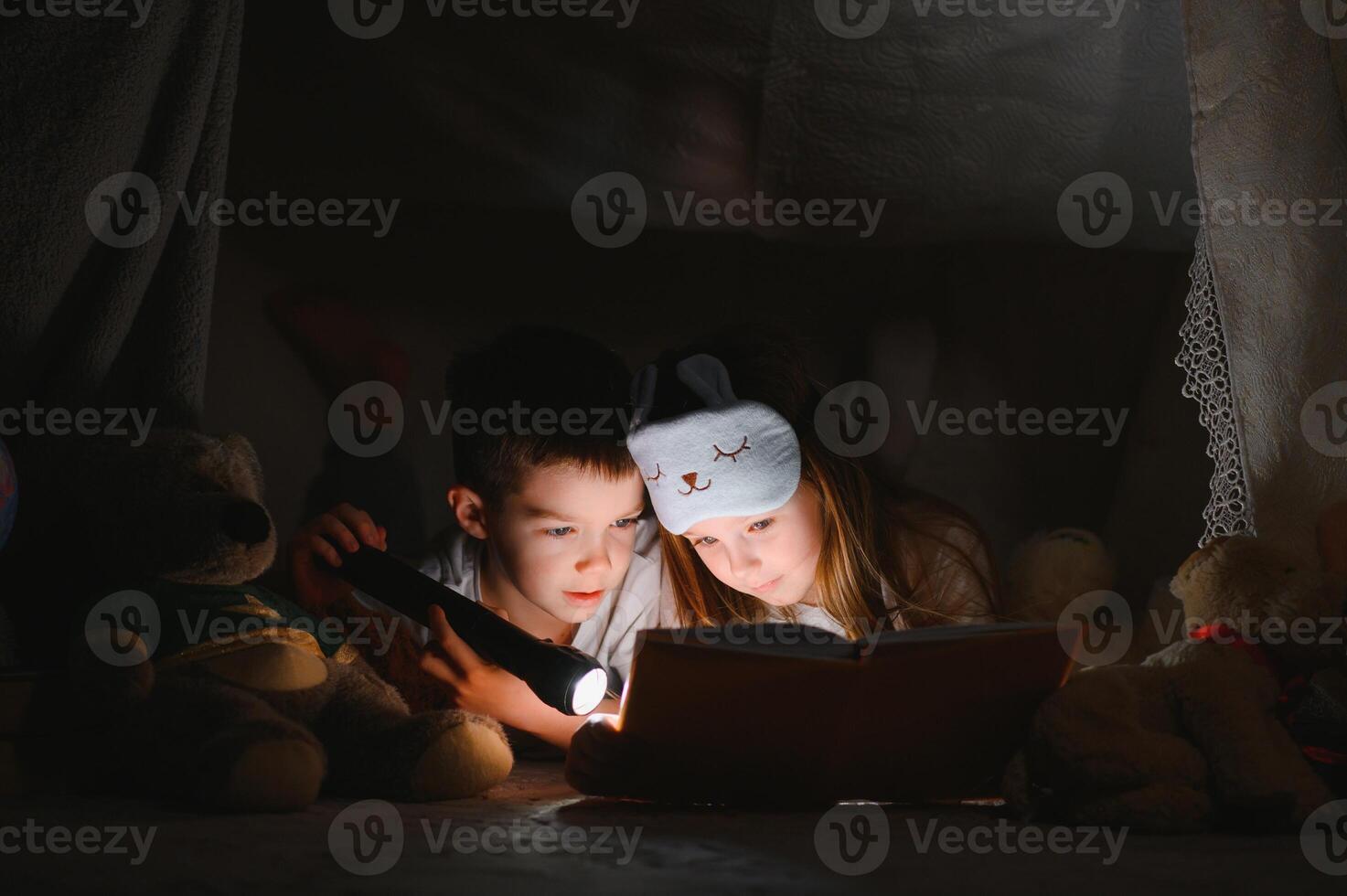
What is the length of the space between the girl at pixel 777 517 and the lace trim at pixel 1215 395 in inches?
11.0

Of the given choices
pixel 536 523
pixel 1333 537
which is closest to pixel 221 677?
pixel 536 523

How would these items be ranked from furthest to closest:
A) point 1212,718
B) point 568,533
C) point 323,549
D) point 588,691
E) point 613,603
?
1. point 613,603
2. point 568,533
3. point 323,549
4. point 588,691
5. point 1212,718

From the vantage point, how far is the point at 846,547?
131cm

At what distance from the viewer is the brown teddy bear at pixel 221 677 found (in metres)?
0.85

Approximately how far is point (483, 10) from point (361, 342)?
1.64 feet

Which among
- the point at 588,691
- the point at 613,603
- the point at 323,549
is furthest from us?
the point at 613,603

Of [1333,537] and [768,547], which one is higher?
Answer: [1333,537]

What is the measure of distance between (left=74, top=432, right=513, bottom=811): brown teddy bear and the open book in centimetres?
19

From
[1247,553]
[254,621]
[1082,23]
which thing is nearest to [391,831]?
[254,621]

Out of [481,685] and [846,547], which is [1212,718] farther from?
[481,685]

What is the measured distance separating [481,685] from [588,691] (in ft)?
0.96

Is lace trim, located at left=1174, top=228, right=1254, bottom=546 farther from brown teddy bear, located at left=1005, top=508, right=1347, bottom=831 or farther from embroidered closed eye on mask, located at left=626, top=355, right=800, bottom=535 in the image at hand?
embroidered closed eye on mask, located at left=626, top=355, right=800, bottom=535

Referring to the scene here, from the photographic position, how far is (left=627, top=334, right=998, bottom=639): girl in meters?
1.20

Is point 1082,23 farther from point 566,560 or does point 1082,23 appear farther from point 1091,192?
point 566,560
